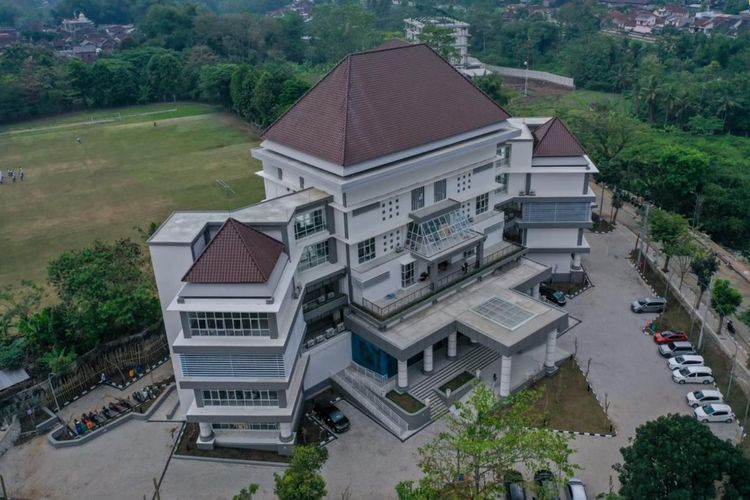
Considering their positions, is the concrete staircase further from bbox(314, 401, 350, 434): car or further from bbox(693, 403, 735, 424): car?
bbox(693, 403, 735, 424): car

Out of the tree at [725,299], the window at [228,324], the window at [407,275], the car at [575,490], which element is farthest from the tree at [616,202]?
the window at [228,324]

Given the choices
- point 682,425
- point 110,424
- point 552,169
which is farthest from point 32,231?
point 682,425

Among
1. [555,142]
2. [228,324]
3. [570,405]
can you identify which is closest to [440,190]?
[555,142]

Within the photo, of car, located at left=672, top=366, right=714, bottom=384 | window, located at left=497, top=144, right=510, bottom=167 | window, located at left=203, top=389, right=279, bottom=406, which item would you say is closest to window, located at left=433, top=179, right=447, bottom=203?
window, located at left=497, top=144, right=510, bottom=167

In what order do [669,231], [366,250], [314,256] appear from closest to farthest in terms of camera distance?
1. [314,256]
2. [366,250]
3. [669,231]

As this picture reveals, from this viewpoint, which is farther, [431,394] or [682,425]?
[431,394]

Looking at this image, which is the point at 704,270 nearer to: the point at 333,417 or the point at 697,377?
the point at 697,377

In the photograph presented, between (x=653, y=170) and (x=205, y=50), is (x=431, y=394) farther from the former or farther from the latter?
(x=205, y=50)
